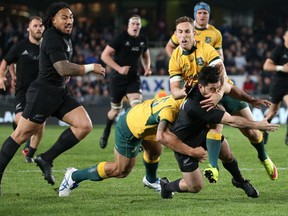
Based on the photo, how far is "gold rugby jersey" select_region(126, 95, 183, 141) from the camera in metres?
8.77

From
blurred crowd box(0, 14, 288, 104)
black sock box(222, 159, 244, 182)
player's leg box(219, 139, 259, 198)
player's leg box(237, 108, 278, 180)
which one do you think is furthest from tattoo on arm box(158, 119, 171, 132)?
blurred crowd box(0, 14, 288, 104)

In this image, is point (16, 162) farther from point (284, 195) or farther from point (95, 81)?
point (95, 81)

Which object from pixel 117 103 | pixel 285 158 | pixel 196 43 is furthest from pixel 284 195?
pixel 117 103

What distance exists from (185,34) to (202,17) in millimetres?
3073

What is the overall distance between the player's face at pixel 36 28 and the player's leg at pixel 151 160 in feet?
11.2

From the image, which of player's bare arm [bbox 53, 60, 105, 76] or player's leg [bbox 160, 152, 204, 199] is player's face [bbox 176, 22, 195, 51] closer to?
player's bare arm [bbox 53, 60, 105, 76]

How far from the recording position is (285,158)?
1373 cm

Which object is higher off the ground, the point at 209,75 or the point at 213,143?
the point at 209,75

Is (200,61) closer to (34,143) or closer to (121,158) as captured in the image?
(121,158)

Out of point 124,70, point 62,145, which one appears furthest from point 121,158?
point 124,70

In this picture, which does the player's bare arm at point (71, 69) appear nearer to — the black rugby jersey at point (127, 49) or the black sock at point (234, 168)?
the black sock at point (234, 168)

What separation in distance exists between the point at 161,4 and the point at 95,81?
822 centimetres

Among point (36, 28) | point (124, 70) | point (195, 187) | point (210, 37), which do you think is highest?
point (36, 28)

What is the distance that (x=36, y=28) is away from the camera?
40.8 feet
